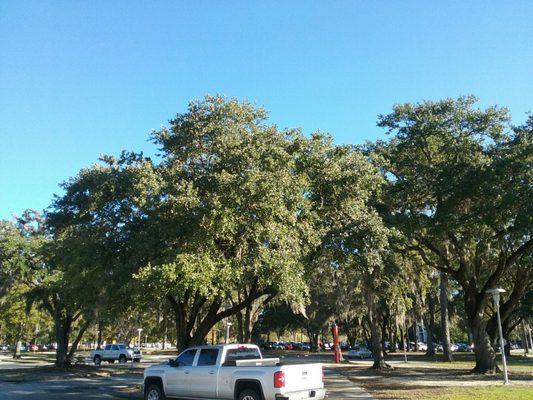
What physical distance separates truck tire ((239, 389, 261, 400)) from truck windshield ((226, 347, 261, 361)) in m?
1.22

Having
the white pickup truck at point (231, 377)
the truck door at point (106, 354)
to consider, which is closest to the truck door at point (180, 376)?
the white pickup truck at point (231, 377)

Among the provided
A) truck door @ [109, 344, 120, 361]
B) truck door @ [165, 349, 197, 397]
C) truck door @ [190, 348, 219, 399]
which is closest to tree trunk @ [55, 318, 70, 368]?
truck door @ [109, 344, 120, 361]

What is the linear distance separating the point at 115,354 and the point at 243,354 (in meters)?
36.8

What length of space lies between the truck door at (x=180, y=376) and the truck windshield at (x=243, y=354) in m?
1.17

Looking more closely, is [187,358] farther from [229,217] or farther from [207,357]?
[229,217]

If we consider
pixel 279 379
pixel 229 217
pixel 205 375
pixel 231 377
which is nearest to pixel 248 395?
pixel 231 377

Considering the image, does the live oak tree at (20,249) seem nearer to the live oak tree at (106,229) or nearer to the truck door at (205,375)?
the live oak tree at (106,229)

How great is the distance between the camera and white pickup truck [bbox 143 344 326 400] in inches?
432

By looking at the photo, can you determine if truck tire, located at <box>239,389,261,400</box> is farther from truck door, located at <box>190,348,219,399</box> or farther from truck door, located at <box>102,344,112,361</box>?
truck door, located at <box>102,344,112,361</box>

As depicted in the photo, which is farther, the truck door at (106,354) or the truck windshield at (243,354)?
the truck door at (106,354)

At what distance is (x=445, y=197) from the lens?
2183 cm

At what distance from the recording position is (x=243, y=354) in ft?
42.6

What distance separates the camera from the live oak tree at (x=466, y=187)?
19703mm

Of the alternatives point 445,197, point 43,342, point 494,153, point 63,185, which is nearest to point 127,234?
point 63,185
